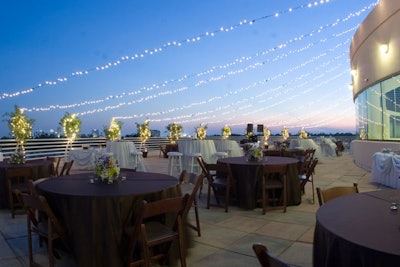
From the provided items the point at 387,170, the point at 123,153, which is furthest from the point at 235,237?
the point at 123,153

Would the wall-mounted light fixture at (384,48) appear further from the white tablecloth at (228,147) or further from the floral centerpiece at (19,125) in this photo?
the floral centerpiece at (19,125)

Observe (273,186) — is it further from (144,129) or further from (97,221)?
(144,129)

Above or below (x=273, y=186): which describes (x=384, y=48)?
above

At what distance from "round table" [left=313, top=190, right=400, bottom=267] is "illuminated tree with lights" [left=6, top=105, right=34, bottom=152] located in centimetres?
1082

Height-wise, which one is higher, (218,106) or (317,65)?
(317,65)

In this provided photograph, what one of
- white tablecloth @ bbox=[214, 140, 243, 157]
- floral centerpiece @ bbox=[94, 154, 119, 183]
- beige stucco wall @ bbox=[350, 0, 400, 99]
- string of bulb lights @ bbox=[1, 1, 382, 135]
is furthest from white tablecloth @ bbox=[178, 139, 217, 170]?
beige stucco wall @ bbox=[350, 0, 400, 99]

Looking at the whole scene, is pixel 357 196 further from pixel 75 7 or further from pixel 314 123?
pixel 314 123

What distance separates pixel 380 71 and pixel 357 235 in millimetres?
9203

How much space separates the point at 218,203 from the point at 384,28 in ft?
23.8

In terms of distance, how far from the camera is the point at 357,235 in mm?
1490

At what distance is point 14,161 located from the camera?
5668 mm

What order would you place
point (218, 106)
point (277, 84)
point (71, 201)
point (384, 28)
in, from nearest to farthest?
point (71, 201) < point (384, 28) < point (277, 84) < point (218, 106)

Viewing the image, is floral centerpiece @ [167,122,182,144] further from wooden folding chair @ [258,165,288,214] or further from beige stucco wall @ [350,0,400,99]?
wooden folding chair @ [258,165,288,214]

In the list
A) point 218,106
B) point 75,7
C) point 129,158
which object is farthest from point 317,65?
point 75,7
